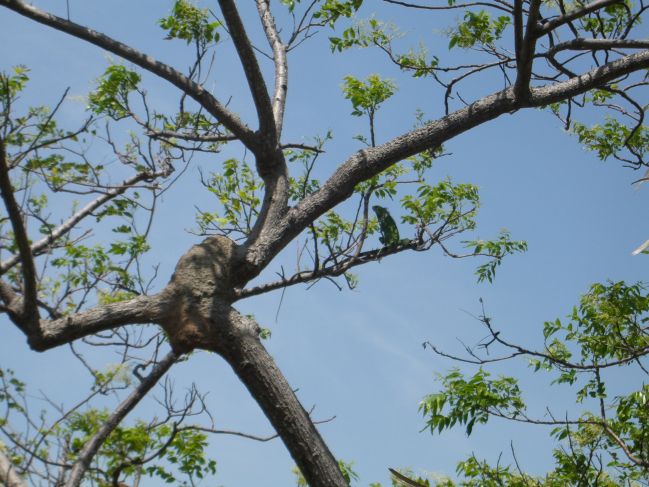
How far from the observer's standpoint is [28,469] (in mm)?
4316

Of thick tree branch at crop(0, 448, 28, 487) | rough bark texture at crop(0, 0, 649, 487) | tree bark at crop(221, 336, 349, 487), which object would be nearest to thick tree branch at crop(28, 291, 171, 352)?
rough bark texture at crop(0, 0, 649, 487)

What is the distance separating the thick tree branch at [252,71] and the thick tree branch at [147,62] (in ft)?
0.34

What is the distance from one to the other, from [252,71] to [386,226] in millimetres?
2438

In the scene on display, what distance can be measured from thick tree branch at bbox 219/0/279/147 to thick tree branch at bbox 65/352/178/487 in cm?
153

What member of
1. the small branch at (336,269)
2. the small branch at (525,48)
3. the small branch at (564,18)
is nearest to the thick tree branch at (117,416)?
the small branch at (336,269)

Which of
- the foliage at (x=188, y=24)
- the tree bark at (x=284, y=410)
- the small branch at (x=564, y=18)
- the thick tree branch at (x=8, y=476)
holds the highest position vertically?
the foliage at (x=188, y=24)

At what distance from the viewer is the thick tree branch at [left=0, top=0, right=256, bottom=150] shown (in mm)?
3338

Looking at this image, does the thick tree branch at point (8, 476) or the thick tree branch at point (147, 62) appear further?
the thick tree branch at point (147, 62)

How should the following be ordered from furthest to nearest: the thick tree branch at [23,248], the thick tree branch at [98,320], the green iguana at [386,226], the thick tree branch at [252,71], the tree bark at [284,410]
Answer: the green iguana at [386,226] → the thick tree branch at [252,71] → the thick tree branch at [98,320] → the tree bark at [284,410] → the thick tree branch at [23,248]

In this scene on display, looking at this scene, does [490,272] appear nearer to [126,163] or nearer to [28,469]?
[126,163]

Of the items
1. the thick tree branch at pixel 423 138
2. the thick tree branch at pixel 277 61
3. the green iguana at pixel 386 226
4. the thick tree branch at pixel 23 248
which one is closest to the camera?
the thick tree branch at pixel 23 248

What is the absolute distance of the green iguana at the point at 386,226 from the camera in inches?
211

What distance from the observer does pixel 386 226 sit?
5.59m

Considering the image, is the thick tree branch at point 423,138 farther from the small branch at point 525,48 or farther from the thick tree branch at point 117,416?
the thick tree branch at point 117,416
